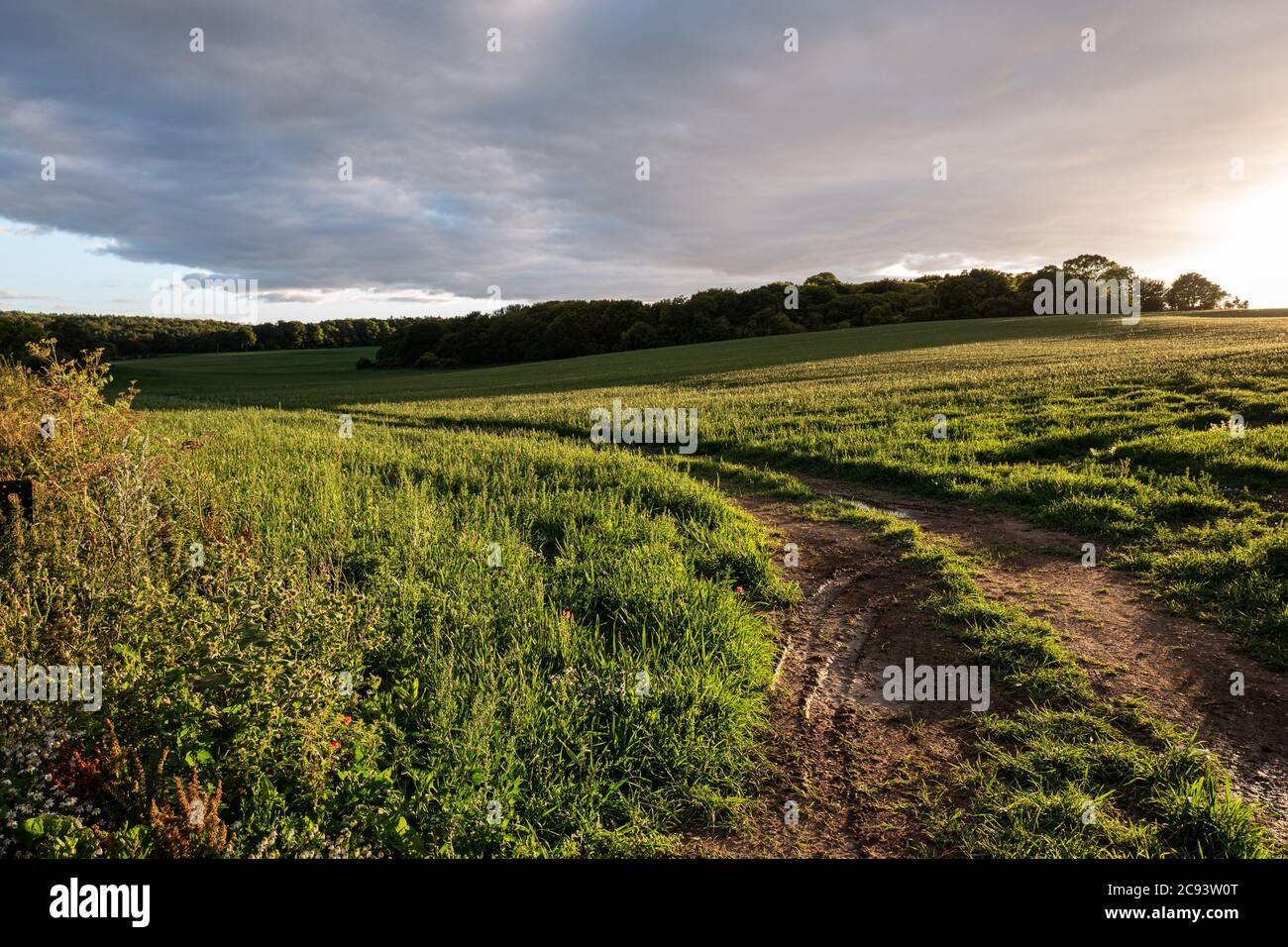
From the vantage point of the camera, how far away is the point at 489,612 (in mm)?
5465

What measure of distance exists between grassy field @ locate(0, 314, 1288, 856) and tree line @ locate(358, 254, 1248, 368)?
83128 millimetres

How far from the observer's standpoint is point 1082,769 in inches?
160

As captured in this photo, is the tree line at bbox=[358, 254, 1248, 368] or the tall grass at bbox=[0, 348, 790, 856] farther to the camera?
the tree line at bbox=[358, 254, 1248, 368]

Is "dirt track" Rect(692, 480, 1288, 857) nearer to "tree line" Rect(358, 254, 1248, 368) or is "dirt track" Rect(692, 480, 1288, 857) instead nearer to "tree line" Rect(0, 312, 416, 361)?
"tree line" Rect(358, 254, 1248, 368)

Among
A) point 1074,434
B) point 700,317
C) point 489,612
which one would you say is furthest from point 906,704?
point 700,317

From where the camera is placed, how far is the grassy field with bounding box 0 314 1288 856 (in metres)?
3.46

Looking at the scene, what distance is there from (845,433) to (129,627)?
550 inches

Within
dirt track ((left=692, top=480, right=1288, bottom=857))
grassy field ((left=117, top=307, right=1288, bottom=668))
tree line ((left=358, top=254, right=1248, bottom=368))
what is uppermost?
tree line ((left=358, top=254, right=1248, bottom=368))

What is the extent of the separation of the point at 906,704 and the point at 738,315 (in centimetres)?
9934

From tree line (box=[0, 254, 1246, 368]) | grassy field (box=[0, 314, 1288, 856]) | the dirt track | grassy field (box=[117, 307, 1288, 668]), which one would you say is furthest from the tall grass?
tree line (box=[0, 254, 1246, 368])

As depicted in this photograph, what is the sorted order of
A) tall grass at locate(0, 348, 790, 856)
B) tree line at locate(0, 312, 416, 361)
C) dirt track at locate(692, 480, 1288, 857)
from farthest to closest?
tree line at locate(0, 312, 416, 361) < dirt track at locate(692, 480, 1288, 857) < tall grass at locate(0, 348, 790, 856)

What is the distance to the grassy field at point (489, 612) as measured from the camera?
11.3ft
